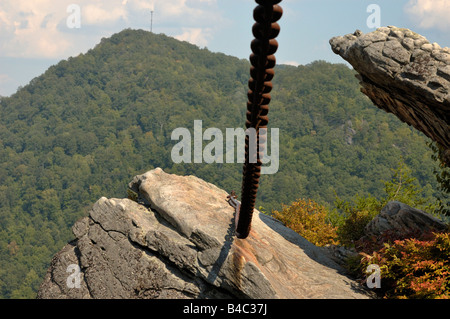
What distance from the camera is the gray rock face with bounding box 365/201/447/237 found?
1357 cm

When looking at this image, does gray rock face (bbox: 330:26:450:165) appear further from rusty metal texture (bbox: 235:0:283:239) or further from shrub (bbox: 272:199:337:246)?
shrub (bbox: 272:199:337:246)

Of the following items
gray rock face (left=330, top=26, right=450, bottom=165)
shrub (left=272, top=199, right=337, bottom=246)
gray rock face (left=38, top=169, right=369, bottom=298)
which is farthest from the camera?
shrub (left=272, top=199, right=337, bottom=246)

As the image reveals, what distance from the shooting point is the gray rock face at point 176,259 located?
423 inches

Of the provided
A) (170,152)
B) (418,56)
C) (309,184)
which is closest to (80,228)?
(418,56)

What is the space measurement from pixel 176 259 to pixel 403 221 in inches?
310

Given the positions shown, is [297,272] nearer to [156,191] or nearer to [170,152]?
[156,191]

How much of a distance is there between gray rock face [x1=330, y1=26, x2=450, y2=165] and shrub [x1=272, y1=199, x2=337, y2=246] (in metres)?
9.70

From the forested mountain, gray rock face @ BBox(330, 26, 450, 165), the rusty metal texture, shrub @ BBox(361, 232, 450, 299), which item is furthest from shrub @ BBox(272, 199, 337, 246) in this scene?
the forested mountain

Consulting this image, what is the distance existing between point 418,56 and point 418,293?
5940 millimetres

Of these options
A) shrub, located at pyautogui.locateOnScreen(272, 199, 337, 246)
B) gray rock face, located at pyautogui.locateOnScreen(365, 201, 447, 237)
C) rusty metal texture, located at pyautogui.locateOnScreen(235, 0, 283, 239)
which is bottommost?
shrub, located at pyautogui.locateOnScreen(272, 199, 337, 246)

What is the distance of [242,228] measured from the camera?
441 inches

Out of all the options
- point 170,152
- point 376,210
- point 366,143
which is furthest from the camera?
point 170,152

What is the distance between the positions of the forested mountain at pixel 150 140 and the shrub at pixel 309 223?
5331 cm
